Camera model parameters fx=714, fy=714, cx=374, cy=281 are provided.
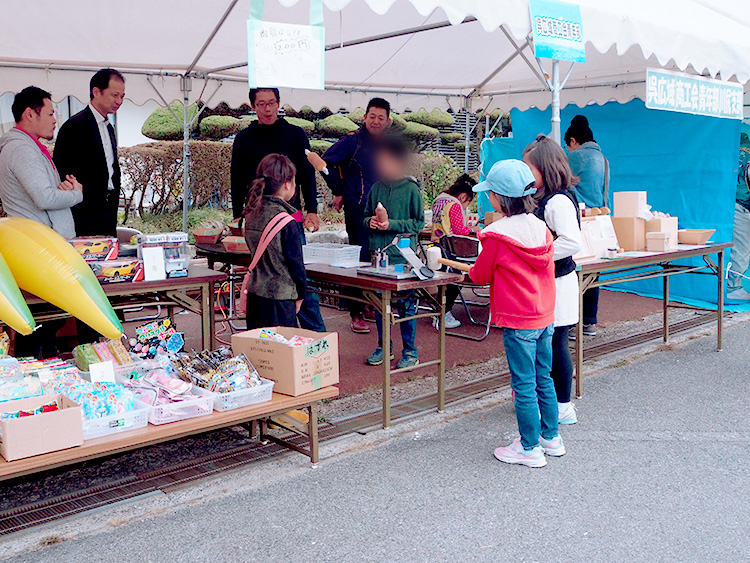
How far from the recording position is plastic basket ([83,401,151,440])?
3049mm

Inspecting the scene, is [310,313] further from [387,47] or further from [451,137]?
[451,137]

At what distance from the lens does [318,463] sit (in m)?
3.83

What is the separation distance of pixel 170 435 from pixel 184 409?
16 centimetres

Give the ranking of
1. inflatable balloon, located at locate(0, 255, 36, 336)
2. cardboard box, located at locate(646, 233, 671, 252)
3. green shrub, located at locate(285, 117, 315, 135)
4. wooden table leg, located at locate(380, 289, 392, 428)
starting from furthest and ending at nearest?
green shrub, located at locate(285, 117, 315, 135)
cardboard box, located at locate(646, 233, 671, 252)
wooden table leg, located at locate(380, 289, 392, 428)
inflatable balloon, located at locate(0, 255, 36, 336)

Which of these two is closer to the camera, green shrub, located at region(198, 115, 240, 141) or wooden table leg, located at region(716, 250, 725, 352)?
wooden table leg, located at region(716, 250, 725, 352)

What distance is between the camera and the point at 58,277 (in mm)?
3469

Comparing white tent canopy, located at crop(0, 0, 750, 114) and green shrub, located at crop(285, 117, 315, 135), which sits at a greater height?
green shrub, located at crop(285, 117, 315, 135)

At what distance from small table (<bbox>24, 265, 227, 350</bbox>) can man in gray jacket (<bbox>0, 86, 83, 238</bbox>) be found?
0.67m

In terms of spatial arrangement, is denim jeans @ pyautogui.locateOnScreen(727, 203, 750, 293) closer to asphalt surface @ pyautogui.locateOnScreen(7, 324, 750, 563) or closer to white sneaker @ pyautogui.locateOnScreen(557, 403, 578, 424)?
asphalt surface @ pyautogui.locateOnScreen(7, 324, 750, 563)

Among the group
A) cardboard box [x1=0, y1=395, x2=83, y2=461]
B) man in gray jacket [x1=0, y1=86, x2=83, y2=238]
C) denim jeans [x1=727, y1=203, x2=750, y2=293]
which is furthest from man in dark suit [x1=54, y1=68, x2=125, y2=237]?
denim jeans [x1=727, y1=203, x2=750, y2=293]

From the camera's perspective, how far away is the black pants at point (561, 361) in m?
4.25

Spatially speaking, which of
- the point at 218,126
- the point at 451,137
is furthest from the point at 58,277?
the point at 451,137

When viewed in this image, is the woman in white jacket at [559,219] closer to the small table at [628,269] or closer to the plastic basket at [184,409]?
the small table at [628,269]

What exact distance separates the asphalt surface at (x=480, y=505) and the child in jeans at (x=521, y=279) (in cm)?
34
